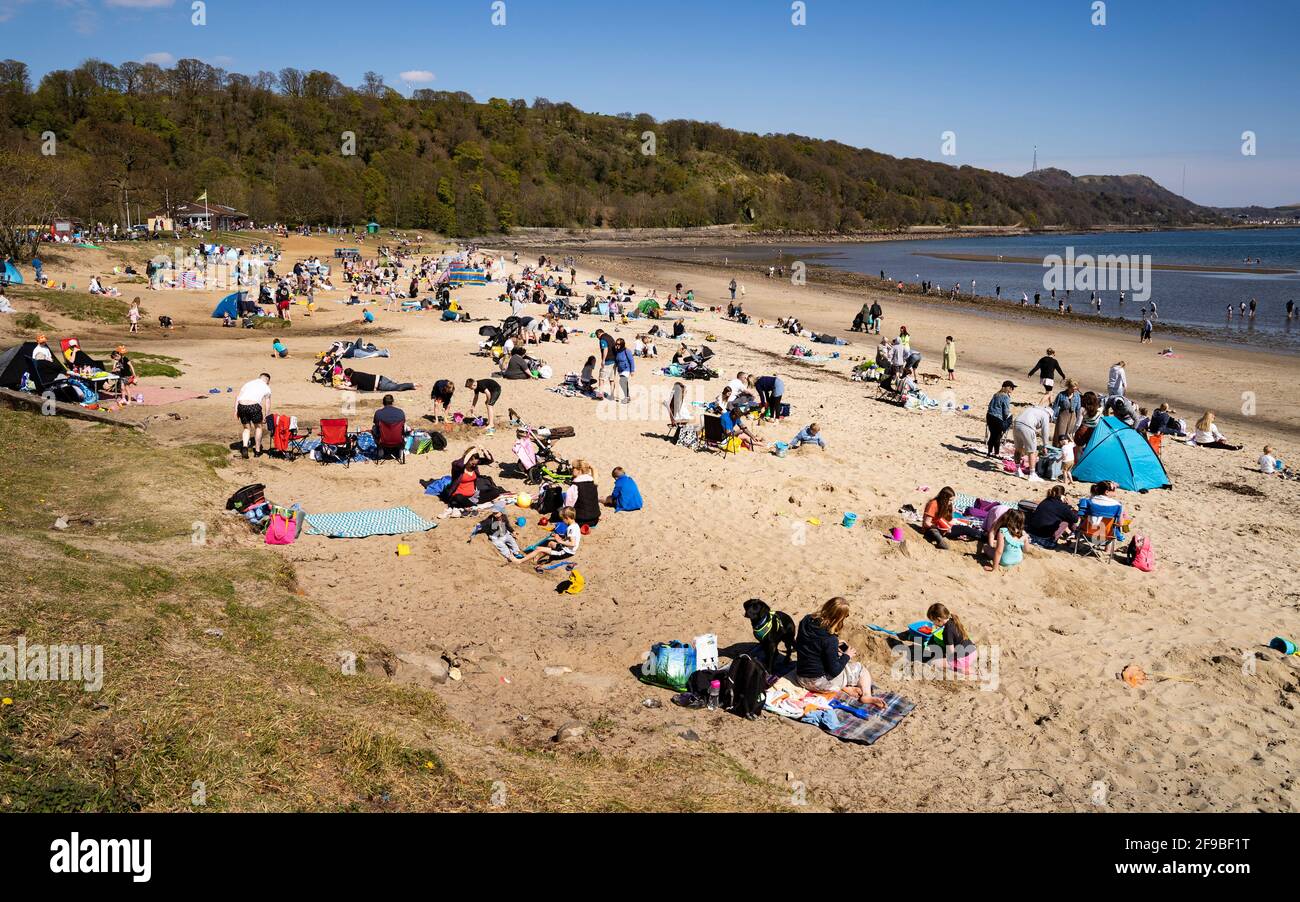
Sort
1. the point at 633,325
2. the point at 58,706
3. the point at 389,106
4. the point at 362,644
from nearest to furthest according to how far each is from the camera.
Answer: the point at 58,706 → the point at 362,644 → the point at 633,325 → the point at 389,106

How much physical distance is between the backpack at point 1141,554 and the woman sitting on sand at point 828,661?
497cm

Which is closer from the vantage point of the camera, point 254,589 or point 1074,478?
point 254,589

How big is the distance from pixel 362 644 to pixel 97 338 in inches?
807

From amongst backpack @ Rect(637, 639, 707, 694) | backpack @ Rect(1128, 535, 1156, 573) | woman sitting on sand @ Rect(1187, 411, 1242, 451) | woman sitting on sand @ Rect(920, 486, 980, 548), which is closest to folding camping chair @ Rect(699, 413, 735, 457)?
woman sitting on sand @ Rect(920, 486, 980, 548)

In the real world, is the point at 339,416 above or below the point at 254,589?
above

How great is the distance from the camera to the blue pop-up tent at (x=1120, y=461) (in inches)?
534

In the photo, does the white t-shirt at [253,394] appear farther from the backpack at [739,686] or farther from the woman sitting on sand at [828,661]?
the woman sitting on sand at [828,661]

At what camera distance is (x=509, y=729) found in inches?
263

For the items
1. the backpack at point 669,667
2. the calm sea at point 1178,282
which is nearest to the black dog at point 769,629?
the backpack at point 669,667

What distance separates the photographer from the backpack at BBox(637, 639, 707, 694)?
7.57m

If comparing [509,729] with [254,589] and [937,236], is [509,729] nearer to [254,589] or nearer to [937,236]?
[254,589]

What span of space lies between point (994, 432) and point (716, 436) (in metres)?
4.90

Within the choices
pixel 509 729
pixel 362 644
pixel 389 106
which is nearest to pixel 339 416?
pixel 362 644

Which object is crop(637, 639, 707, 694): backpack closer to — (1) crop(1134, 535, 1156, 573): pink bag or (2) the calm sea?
(1) crop(1134, 535, 1156, 573): pink bag
